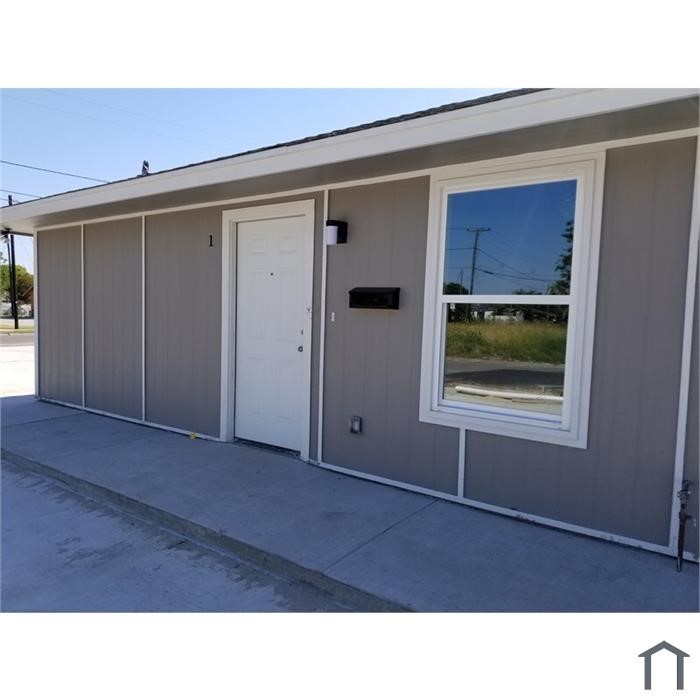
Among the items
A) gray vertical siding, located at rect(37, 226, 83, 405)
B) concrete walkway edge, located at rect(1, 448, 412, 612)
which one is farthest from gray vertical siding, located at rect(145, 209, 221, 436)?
gray vertical siding, located at rect(37, 226, 83, 405)

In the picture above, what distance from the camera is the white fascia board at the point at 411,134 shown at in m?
2.51

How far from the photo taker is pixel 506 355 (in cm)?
361

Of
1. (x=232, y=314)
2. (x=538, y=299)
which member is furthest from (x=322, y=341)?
(x=538, y=299)

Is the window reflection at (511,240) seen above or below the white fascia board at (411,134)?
below

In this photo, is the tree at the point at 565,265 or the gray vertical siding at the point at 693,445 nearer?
the gray vertical siding at the point at 693,445

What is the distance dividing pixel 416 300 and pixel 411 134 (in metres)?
1.20

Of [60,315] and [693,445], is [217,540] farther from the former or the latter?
[60,315]

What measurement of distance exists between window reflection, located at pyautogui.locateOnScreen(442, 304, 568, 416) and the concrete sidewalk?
83cm

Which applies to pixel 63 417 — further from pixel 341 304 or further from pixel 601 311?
pixel 601 311

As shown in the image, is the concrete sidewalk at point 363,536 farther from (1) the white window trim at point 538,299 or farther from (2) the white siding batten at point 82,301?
(2) the white siding batten at point 82,301

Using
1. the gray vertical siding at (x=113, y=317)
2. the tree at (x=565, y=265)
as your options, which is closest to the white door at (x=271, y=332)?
the gray vertical siding at (x=113, y=317)

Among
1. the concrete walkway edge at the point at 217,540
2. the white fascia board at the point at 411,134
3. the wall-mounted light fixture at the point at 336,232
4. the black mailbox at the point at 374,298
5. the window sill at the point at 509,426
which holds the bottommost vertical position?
the concrete walkway edge at the point at 217,540

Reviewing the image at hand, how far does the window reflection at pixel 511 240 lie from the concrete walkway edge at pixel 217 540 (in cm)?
214
